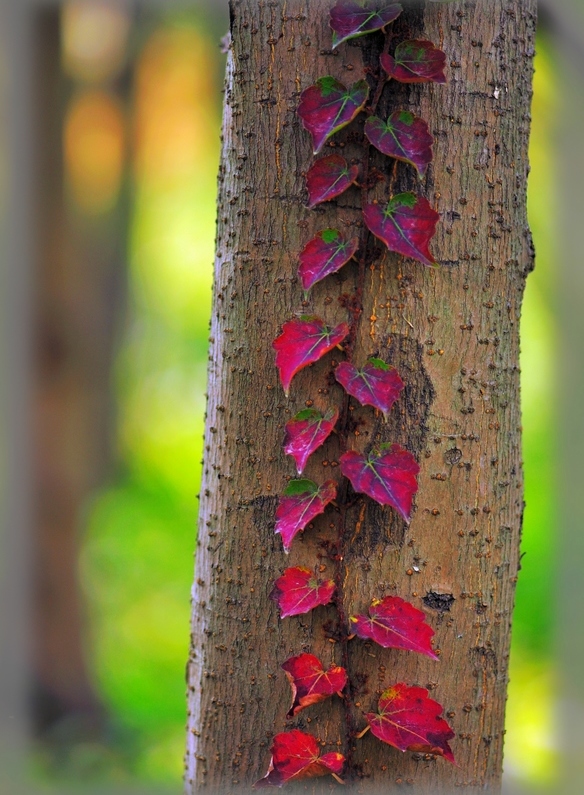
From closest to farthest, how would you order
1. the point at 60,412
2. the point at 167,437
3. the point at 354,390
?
1. the point at 354,390
2. the point at 60,412
3. the point at 167,437

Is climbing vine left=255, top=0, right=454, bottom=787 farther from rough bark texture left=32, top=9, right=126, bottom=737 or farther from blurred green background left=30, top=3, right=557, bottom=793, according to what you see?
rough bark texture left=32, top=9, right=126, bottom=737

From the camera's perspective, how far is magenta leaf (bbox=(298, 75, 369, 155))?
0.82 meters

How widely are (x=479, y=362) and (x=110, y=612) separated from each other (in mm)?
4491

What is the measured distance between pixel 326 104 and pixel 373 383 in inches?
13.2

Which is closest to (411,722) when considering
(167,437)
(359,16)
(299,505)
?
(299,505)

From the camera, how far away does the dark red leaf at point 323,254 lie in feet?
2.71

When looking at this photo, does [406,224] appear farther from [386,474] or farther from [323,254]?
[386,474]

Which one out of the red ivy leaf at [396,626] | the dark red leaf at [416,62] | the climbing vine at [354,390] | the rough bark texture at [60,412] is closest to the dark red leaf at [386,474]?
the climbing vine at [354,390]

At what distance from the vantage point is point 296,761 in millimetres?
823

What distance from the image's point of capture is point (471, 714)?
0.87 m

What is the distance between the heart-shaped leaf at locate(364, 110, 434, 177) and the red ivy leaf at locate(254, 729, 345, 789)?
69cm

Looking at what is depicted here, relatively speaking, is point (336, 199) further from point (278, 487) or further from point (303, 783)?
point (303, 783)

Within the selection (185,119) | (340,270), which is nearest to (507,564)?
(340,270)

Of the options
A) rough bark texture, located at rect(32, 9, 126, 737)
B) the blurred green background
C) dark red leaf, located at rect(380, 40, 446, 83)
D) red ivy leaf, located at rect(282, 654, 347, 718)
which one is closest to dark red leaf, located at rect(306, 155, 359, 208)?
dark red leaf, located at rect(380, 40, 446, 83)
